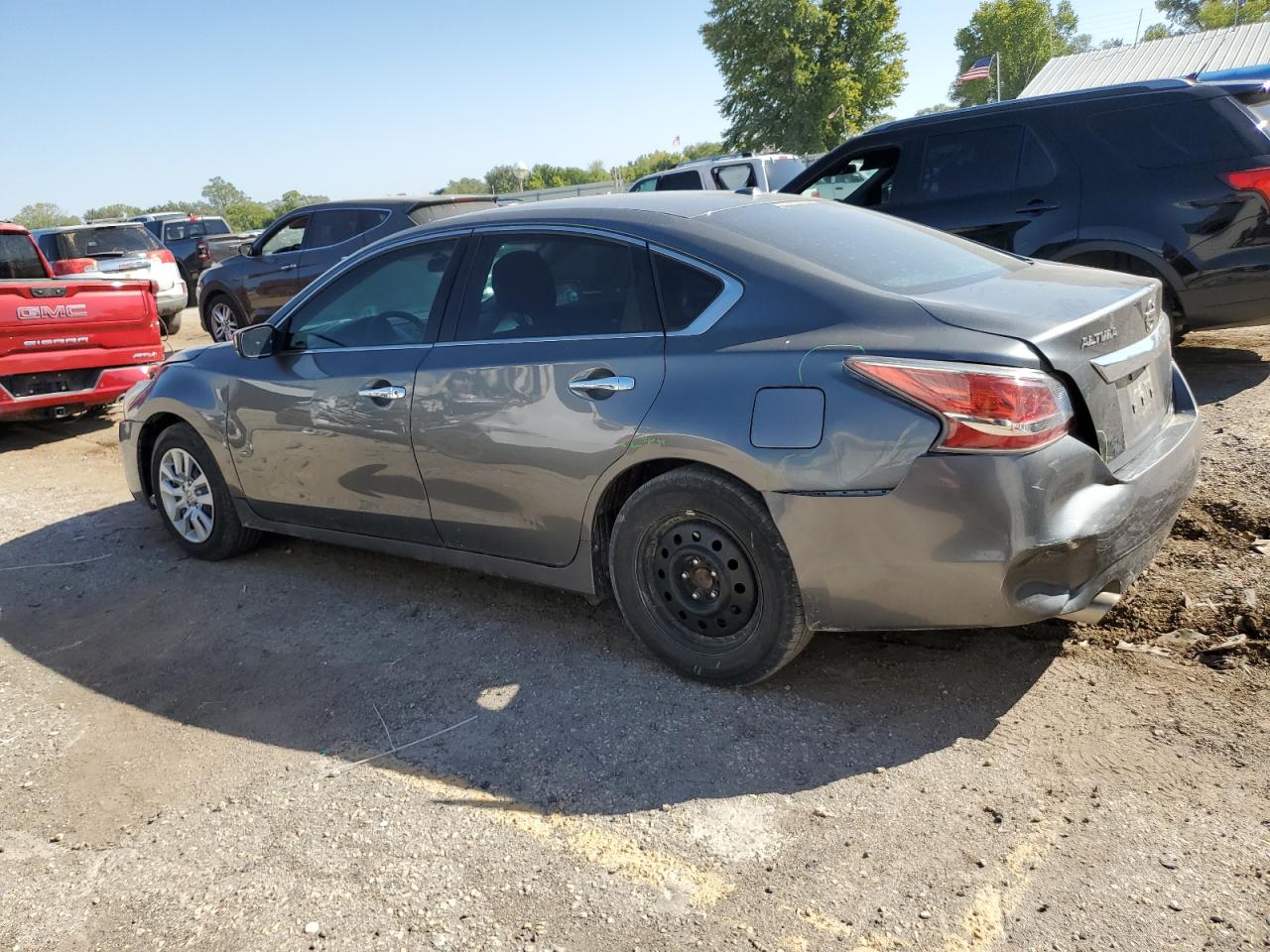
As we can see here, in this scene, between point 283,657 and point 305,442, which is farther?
point 305,442

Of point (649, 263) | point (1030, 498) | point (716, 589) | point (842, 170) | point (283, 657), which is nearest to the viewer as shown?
point (1030, 498)

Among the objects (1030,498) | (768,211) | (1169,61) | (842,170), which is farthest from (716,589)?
(1169,61)

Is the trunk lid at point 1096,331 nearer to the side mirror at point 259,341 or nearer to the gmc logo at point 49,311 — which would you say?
the side mirror at point 259,341

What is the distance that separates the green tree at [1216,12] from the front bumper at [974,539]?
62219mm

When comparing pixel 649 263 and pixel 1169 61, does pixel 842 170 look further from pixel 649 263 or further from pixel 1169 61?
pixel 1169 61

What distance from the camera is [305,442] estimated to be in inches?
177

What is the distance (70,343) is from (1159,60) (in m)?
34.7

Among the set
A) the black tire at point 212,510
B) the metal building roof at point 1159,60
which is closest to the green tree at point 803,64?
the metal building roof at point 1159,60

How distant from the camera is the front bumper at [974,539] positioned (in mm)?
2799

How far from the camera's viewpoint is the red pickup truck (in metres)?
7.70

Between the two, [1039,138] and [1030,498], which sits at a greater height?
[1039,138]

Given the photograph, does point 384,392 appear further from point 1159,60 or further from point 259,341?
point 1159,60

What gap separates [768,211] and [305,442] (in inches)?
89.3

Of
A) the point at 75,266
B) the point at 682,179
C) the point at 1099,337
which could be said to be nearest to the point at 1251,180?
the point at 1099,337
